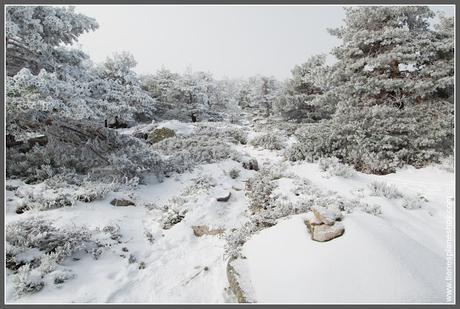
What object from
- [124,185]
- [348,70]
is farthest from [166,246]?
[348,70]

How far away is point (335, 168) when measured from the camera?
29.3 ft

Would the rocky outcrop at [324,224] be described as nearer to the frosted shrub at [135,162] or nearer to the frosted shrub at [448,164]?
the frosted shrub at [448,164]

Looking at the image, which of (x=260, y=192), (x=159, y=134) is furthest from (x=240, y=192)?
(x=159, y=134)

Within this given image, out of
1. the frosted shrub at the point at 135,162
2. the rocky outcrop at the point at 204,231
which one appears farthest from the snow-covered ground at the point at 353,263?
the frosted shrub at the point at 135,162

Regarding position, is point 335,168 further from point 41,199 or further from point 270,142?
point 41,199

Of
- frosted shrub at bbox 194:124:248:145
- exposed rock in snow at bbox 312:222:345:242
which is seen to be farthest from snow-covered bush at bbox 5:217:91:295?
frosted shrub at bbox 194:124:248:145

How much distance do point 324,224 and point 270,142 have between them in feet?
36.3

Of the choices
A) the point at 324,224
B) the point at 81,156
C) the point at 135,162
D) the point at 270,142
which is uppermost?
the point at 81,156

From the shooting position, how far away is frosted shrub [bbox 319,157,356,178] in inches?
337

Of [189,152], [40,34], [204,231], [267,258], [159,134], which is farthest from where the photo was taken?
[159,134]

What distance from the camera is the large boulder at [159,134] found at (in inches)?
676

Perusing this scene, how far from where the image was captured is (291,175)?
8.95 meters

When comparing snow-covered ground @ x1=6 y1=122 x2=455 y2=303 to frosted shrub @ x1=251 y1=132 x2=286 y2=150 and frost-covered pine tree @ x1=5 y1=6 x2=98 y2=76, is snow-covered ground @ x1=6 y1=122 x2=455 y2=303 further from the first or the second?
frosted shrub @ x1=251 y1=132 x2=286 y2=150

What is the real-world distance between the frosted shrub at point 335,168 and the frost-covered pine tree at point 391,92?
900mm
